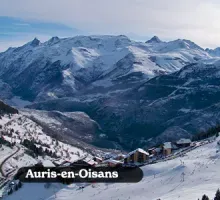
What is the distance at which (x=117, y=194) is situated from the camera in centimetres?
7438

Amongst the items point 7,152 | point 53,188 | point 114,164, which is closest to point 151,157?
point 114,164

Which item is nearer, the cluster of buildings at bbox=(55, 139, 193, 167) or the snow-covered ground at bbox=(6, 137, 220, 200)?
the snow-covered ground at bbox=(6, 137, 220, 200)

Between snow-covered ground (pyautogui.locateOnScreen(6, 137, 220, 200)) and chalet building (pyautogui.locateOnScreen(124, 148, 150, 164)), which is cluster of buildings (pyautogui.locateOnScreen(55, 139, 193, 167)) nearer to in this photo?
chalet building (pyautogui.locateOnScreen(124, 148, 150, 164))

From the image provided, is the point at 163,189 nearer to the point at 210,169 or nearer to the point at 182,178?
the point at 182,178

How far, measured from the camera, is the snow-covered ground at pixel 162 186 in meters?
67.2

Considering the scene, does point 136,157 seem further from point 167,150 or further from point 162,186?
point 162,186

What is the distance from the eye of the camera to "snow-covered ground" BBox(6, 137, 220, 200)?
6725cm

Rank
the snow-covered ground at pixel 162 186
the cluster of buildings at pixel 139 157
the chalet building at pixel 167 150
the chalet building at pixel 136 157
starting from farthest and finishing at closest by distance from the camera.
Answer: the chalet building at pixel 167 150, the chalet building at pixel 136 157, the cluster of buildings at pixel 139 157, the snow-covered ground at pixel 162 186

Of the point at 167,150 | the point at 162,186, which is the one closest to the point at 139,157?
the point at 167,150

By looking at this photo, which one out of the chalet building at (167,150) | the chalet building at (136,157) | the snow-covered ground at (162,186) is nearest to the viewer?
the snow-covered ground at (162,186)

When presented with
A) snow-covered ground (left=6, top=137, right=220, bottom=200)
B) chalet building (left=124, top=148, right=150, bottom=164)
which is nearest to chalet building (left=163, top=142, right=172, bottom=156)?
chalet building (left=124, top=148, right=150, bottom=164)

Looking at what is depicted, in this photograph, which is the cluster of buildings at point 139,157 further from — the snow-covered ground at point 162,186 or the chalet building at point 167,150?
the snow-covered ground at point 162,186

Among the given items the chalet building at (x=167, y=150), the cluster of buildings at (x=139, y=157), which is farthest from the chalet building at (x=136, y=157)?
the chalet building at (x=167, y=150)

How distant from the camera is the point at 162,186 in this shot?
74438 millimetres
